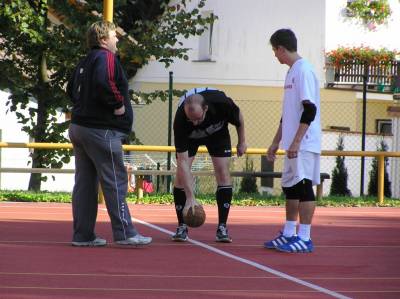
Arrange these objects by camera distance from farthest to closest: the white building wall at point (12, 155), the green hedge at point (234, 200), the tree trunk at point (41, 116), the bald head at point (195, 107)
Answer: the white building wall at point (12, 155), the tree trunk at point (41, 116), the green hedge at point (234, 200), the bald head at point (195, 107)

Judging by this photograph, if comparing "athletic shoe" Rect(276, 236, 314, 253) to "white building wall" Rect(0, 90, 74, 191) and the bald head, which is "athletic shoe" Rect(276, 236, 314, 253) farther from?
"white building wall" Rect(0, 90, 74, 191)

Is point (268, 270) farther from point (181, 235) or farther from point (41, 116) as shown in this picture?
point (41, 116)

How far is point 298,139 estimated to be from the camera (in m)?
10.9

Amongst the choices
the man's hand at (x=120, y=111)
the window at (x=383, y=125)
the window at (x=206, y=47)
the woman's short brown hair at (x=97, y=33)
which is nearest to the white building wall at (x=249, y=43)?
the window at (x=206, y=47)

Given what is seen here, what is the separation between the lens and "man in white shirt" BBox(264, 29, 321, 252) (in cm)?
1095

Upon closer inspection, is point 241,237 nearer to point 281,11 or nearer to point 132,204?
point 132,204

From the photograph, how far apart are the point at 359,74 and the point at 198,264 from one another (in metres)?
29.9

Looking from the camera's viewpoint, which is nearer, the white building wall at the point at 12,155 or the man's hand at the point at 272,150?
the man's hand at the point at 272,150

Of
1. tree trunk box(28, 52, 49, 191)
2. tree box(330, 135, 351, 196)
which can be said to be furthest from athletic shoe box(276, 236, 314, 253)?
tree box(330, 135, 351, 196)

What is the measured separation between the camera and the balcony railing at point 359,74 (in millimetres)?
38688

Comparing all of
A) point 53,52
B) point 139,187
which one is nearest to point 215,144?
point 139,187

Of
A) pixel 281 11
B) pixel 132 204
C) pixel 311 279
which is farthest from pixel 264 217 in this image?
pixel 281 11

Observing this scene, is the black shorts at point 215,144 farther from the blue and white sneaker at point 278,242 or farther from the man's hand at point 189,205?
the blue and white sneaker at point 278,242

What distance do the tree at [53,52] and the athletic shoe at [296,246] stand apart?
1102 centimetres
